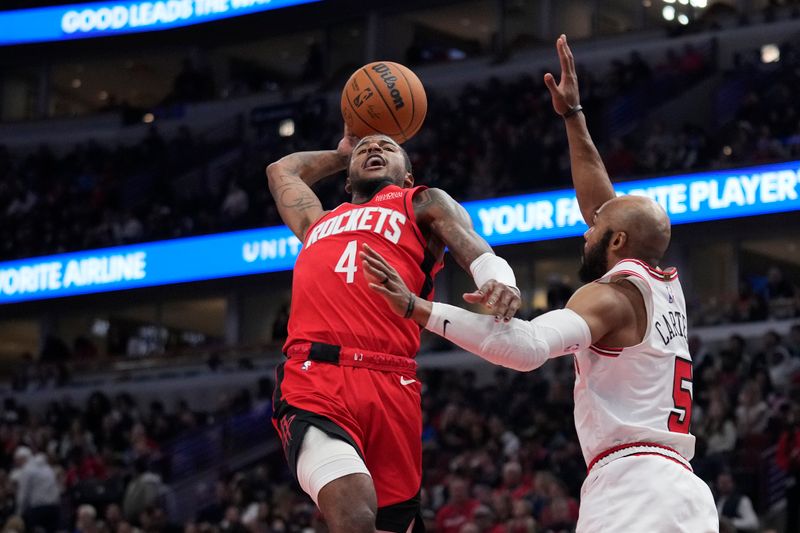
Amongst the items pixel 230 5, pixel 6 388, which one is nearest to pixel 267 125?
pixel 230 5

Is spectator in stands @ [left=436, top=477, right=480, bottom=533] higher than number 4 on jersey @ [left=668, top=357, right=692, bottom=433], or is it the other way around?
spectator in stands @ [left=436, top=477, right=480, bottom=533]

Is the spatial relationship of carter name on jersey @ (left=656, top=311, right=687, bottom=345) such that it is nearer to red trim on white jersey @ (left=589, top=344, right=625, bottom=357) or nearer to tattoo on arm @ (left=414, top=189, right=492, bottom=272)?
red trim on white jersey @ (left=589, top=344, right=625, bottom=357)

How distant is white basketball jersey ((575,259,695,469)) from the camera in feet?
14.3

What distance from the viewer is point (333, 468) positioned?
4.54 meters

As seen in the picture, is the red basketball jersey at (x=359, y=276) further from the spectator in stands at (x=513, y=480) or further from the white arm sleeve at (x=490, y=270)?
the spectator in stands at (x=513, y=480)

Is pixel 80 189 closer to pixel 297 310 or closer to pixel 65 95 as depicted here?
pixel 65 95

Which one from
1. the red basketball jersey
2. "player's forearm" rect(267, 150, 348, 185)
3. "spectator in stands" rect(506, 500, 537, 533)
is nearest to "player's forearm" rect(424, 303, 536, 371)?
the red basketball jersey

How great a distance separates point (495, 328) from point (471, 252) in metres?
0.73

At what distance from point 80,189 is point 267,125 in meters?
4.61

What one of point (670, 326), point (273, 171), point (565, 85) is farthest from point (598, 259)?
point (273, 171)

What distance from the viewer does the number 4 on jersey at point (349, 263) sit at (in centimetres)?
500

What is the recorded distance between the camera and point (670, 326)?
4465mm

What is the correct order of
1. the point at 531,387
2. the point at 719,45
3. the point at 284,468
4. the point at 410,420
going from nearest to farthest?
1. the point at 410,420
2. the point at 531,387
3. the point at 284,468
4. the point at 719,45

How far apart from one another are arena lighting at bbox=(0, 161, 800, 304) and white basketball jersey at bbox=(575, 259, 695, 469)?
14637mm
